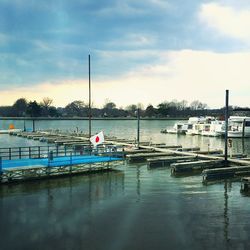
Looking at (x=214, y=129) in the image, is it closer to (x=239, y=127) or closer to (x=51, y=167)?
(x=239, y=127)

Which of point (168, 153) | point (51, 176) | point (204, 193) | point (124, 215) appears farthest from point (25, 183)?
point (168, 153)

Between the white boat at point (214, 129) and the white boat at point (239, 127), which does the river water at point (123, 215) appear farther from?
the white boat at point (214, 129)

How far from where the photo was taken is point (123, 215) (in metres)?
14.3

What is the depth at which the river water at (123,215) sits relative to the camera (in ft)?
37.8

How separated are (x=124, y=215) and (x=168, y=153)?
2002 centimetres

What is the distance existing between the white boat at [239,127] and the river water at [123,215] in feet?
176

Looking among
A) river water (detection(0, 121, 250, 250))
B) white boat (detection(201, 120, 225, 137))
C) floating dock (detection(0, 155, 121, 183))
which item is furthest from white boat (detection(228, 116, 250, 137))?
river water (detection(0, 121, 250, 250))

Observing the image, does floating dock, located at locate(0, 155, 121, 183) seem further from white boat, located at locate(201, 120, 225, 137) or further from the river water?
white boat, located at locate(201, 120, 225, 137)

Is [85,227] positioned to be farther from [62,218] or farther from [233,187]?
[233,187]

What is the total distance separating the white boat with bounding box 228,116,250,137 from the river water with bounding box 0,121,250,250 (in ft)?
176

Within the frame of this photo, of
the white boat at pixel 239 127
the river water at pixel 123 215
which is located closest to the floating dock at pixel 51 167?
the river water at pixel 123 215

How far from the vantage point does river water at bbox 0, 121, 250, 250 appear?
1153 centimetres

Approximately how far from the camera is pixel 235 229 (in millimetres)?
12961

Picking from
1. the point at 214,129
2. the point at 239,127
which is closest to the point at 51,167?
the point at 239,127
